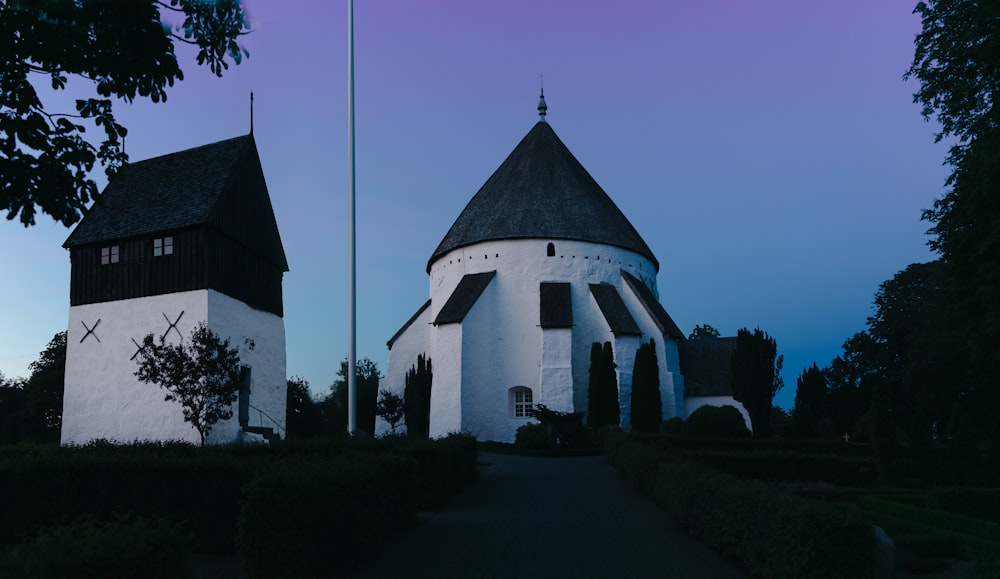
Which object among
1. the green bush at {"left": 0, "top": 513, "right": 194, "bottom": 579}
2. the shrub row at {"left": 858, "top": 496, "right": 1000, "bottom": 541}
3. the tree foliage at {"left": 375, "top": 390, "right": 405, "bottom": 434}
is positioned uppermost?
the tree foliage at {"left": 375, "top": 390, "right": 405, "bottom": 434}

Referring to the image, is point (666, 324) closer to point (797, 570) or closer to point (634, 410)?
point (634, 410)

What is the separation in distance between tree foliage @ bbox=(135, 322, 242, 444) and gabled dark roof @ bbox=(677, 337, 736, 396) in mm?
25132

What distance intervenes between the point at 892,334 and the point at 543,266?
22718 mm

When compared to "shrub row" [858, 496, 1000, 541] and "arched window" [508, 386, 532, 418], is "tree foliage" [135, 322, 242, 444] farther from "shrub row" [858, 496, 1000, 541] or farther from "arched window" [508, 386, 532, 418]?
"shrub row" [858, 496, 1000, 541]

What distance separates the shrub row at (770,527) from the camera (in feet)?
24.9

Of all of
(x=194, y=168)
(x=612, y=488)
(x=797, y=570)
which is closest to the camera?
(x=797, y=570)

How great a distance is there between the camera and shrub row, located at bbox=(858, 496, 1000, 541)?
48.1 ft

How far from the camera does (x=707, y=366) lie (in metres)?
44.3

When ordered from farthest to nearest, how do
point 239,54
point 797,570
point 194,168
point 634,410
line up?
point 634,410
point 194,168
point 239,54
point 797,570

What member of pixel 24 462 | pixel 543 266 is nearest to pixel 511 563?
pixel 24 462

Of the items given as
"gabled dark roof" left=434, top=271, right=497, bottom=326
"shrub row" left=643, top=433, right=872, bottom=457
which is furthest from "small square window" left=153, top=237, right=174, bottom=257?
"shrub row" left=643, top=433, right=872, bottom=457

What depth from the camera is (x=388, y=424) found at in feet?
139

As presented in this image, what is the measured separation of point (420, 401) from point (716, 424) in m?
14.3

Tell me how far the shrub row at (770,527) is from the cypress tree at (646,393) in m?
23.3
